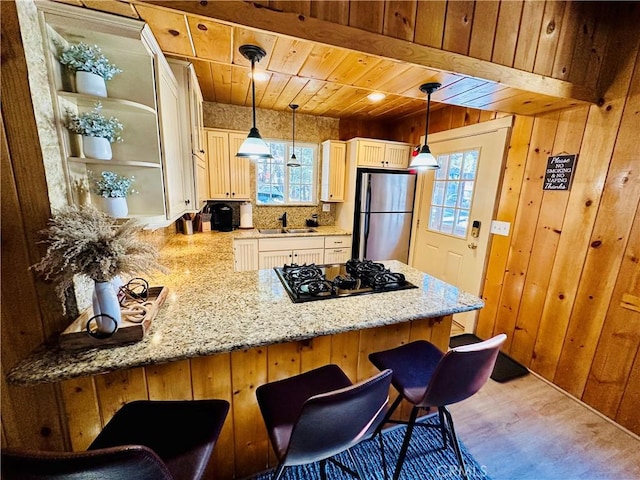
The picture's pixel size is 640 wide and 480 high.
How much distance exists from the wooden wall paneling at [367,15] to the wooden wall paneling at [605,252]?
69.4 inches

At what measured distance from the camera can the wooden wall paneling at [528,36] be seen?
1548 mm

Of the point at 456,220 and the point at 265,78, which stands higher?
the point at 265,78

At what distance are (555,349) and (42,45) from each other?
3.48 m

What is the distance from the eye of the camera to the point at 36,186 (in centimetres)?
90

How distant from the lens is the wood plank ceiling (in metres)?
1.15

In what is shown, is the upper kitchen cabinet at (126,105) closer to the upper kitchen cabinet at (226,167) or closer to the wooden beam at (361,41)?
the wooden beam at (361,41)

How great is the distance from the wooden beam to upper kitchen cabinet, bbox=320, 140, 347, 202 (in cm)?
226

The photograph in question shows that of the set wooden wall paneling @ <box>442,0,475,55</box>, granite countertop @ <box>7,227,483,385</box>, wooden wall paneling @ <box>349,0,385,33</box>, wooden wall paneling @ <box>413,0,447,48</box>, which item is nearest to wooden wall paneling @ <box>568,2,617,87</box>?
wooden wall paneling @ <box>442,0,475,55</box>

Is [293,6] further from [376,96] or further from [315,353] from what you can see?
[376,96]

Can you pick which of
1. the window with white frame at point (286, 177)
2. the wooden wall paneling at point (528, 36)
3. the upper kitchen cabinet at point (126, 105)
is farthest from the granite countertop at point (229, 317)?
the window with white frame at point (286, 177)

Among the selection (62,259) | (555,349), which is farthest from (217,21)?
(555,349)

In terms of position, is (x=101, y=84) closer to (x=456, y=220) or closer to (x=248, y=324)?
(x=248, y=324)

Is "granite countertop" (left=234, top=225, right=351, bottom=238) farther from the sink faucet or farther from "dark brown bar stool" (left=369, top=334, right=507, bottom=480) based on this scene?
"dark brown bar stool" (left=369, top=334, right=507, bottom=480)

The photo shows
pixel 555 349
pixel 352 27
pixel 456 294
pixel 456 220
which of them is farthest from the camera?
pixel 456 220
